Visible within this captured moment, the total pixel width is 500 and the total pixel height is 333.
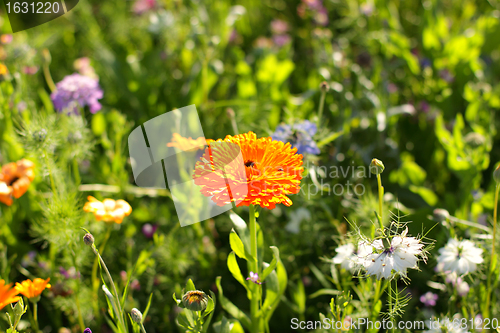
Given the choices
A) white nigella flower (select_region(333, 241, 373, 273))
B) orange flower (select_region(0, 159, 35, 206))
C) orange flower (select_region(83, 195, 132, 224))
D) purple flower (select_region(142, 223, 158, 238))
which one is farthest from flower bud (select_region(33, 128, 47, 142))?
white nigella flower (select_region(333, 241, 373, 273))

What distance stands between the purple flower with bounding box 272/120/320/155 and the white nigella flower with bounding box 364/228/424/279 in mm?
282

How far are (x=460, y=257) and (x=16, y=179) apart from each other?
3.35 feet

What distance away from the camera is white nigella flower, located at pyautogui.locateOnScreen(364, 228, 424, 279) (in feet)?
1.99

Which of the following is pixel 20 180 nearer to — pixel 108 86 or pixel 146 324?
pixel 146 324

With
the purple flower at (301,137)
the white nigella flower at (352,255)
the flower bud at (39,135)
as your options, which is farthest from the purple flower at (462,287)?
the flower bud at (39,135)

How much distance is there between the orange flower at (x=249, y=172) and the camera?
600 mm

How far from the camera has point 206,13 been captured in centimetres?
160

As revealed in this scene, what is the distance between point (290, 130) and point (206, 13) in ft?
3.20

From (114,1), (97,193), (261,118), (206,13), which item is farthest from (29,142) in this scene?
(114,1)

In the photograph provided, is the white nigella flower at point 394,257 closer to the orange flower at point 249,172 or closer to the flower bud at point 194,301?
the orange flower at point 249,172

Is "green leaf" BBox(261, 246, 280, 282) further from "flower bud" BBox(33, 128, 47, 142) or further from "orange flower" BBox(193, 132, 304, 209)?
"flower bud" BBox(33, 128, 47, 142)

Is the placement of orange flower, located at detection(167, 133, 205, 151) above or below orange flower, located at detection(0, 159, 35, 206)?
above

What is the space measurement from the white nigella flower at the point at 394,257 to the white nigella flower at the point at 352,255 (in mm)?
22

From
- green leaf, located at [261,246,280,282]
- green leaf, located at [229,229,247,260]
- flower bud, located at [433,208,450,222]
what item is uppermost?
green leaf, located at [229,229,247,260]
